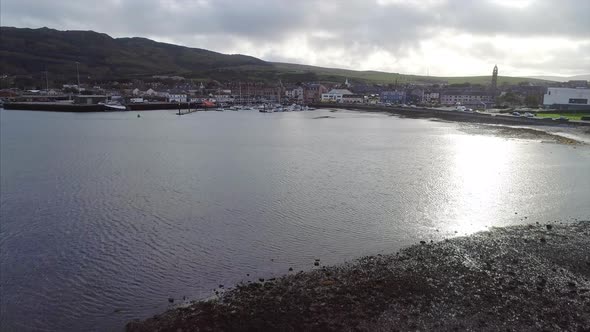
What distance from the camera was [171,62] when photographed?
454 feet

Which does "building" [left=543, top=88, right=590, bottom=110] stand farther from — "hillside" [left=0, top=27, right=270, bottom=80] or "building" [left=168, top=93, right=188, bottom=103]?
"hillside" [left=0, top=27, right=270, bottom=80]

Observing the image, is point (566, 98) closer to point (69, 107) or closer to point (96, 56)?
point (69, 107)

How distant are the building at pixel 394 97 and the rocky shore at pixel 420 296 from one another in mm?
75824

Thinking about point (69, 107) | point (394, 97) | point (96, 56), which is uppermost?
point (96, 56)

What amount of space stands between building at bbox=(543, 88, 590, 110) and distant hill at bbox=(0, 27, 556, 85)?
7296cm

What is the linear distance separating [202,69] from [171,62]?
10.7 m

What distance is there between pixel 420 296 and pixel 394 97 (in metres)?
80.0

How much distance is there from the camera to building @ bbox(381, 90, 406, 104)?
3195 inches

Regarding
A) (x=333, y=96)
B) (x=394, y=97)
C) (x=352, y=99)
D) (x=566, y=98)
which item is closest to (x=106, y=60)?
(x=333, y=96)

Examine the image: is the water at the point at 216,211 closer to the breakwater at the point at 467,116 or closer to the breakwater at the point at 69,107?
the breakwater at the point at 467,116

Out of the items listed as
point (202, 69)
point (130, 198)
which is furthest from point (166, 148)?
point (202, 69)

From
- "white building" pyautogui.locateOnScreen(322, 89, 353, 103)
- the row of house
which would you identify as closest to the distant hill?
"white building" pyautogui.locateOnScreen(322, 89, 353, 103)

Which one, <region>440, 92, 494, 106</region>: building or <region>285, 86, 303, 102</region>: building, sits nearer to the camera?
<region>440, 92, 494, 106</region>: building

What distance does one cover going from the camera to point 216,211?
10.8 metres
